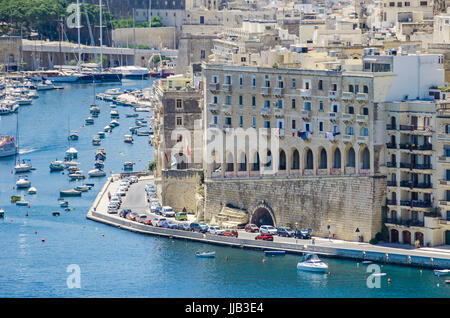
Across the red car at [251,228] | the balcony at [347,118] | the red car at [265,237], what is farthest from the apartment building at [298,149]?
the red car at [265,237]

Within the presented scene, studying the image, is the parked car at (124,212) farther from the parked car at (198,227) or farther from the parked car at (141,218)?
the parked car at (198,227)

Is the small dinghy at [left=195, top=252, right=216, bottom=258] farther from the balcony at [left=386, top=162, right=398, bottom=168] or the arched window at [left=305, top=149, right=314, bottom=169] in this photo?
the balcony at [left=386, top=162, right=398, bottom=168]

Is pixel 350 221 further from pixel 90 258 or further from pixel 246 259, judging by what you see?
pixel 90 258

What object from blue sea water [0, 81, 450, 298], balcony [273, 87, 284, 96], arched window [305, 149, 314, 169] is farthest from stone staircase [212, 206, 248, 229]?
balcony [273, 87, 284, 96]

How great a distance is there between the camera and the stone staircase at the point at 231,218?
6200 cm

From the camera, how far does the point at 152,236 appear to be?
6322 centimetres

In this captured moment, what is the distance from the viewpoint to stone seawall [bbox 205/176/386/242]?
5662 cm

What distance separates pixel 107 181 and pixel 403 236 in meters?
29.6

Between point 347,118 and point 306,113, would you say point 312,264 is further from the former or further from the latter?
point 306,113

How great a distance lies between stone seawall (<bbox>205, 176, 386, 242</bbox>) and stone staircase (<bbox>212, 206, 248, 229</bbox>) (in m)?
0.34

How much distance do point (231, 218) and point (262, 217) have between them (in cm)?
160

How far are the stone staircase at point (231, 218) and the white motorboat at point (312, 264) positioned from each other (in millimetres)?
7549

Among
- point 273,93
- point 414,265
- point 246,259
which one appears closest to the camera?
point 414,265
